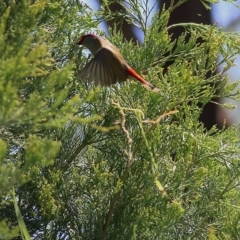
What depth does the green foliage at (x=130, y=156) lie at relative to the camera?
1196 mm

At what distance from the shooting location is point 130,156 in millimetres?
1205

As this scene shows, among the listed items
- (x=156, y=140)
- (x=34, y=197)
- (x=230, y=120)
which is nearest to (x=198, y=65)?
(x=156, y=140)

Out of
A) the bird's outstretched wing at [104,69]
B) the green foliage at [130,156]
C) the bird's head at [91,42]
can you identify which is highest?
the bird's head at [91,42]

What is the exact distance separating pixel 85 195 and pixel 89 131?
0.45ft

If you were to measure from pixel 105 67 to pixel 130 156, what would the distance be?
202 mm

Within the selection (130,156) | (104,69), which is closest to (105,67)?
(104,69)

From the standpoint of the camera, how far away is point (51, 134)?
1253 mm

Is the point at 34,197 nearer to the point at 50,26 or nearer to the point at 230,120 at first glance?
the point at 50,26

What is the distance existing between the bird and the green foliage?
34mm

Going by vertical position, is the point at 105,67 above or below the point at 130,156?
above

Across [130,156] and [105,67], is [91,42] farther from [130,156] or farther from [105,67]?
[130,156]

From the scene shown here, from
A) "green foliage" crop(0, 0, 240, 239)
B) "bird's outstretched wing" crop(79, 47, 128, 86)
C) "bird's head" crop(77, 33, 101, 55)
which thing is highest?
"bird's head" crop(77, 33, 101, 55)

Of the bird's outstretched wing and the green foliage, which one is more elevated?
the bird's outstretched wing

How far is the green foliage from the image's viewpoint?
3.92 feet
